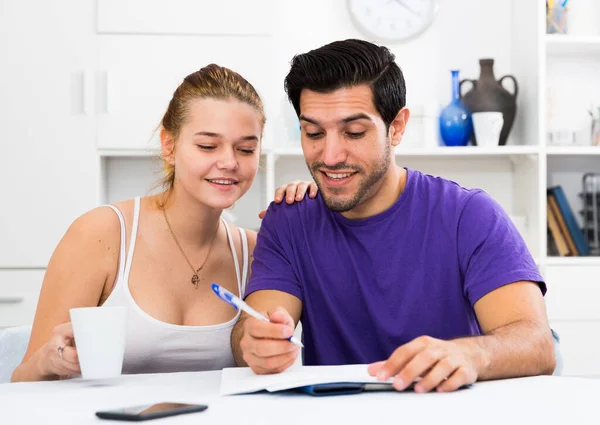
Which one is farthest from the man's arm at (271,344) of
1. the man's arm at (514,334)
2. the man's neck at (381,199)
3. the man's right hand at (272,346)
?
the man's neck at (381,199)

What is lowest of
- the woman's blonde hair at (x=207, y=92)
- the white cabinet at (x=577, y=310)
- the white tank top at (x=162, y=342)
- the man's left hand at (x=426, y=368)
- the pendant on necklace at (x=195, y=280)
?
the white cabinet at (x=577, y=310)

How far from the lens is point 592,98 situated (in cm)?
366

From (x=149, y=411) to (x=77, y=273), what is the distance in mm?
729

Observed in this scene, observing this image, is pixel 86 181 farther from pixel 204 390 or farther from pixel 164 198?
pixel 204 390

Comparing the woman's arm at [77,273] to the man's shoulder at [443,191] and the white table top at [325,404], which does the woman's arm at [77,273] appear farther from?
the man's shoulder at [443,191]

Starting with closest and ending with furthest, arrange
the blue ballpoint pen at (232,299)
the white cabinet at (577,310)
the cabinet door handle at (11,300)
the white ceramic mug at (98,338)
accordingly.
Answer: the blue ballpoint pen at (232,299) → the white ceramic mug at (98,338) → the cabinet door handle at (11,300) → the white cabinet at (577,310)

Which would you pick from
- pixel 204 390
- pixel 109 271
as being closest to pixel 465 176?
pixel 109 271

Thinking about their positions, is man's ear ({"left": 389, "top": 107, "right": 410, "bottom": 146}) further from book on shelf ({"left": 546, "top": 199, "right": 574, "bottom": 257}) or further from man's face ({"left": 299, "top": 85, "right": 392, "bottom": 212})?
book on shelf ({"left": 546, "top": 199, "right": 574, "bottom": 257})

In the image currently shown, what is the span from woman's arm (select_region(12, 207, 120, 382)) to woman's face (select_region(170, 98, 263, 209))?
0.64 ft

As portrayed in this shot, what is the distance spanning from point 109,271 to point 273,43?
1.73m

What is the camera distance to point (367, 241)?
66.0 inches

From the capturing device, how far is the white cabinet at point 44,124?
318 cm

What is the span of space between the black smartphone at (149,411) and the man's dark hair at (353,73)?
822 mm

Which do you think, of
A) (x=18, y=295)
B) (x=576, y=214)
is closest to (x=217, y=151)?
(x=18, y=295)
